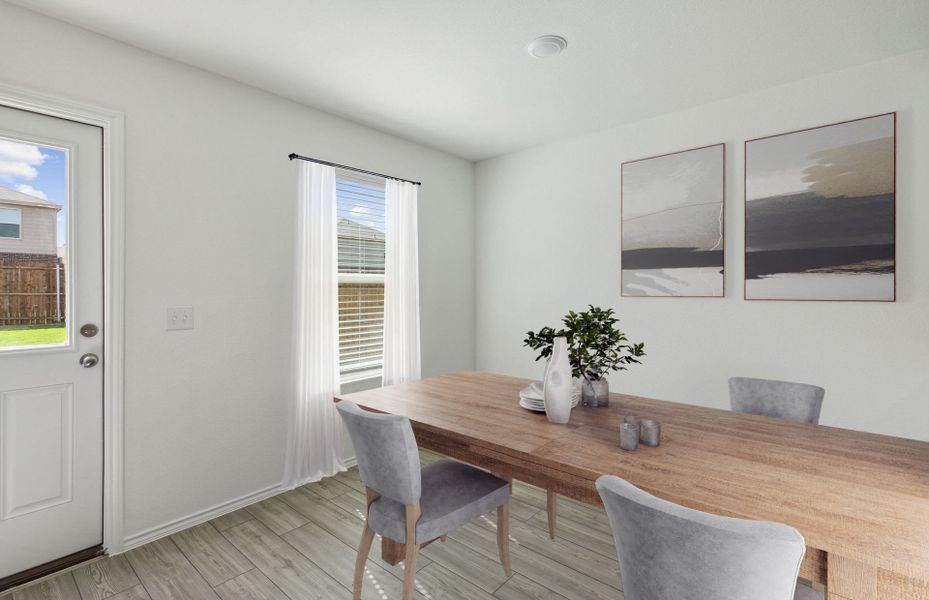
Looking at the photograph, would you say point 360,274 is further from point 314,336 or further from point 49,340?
point 49,340

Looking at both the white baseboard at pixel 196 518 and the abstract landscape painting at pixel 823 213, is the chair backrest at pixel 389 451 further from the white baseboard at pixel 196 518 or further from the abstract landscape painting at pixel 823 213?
the abstract landscape painting at pixel 823 213

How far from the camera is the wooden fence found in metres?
1.96

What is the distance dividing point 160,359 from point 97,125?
1236 millimetres

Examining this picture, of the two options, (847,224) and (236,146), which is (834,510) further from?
(236,146)

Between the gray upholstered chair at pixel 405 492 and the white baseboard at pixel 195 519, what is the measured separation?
50.0 inches

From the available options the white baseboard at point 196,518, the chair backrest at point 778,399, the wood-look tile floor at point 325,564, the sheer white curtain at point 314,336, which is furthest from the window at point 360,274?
the chair backrest at point 778,399

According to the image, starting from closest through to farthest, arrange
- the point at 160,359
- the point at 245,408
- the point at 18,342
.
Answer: the point at 18,342 → the point at 160,359 → the point at 245,408

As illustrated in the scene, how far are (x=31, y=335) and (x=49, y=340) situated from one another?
2.6 inches

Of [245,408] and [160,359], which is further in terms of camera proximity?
[245,408]

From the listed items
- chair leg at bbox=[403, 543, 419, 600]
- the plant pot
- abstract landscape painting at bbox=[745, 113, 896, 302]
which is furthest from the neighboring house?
abstract landscape painting at bbox=[745, 113, 896, 302]

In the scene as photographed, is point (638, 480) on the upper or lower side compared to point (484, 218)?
lower

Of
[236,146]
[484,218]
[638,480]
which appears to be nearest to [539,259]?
[484,218]

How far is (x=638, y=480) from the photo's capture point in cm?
120

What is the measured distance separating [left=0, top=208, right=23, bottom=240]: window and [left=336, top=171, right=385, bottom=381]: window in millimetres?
1684
